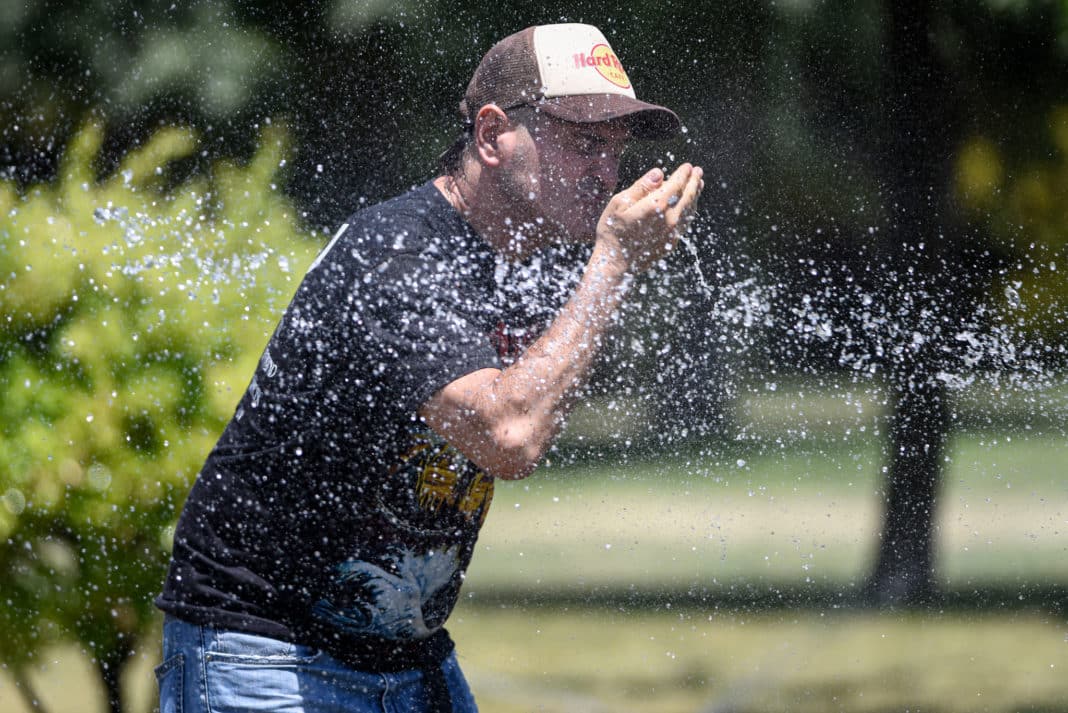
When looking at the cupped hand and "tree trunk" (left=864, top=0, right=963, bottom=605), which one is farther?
"tree trunk" (left=864, top=0, right=963, bottom=605)

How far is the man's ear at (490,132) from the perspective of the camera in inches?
68.1

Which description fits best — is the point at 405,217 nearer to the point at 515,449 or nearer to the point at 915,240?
the point at 515,449

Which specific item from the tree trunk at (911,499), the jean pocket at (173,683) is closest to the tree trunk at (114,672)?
the jean pocket at (173,683)

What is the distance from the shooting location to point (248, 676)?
63.3 inches

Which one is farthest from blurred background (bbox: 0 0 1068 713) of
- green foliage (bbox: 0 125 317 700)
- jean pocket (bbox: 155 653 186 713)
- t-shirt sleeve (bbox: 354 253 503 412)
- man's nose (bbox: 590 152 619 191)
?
t-shirt sleeve (bbox: 354 253 503 412)

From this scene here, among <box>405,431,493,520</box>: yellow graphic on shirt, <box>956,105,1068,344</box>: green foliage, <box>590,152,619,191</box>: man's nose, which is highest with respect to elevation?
<box>956,105,1068,344</box>: green foliage

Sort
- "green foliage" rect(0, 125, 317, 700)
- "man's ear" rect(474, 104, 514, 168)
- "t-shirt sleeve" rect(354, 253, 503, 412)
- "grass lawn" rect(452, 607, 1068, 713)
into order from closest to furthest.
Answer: "t-shirt sleeve" rect(354, 253, 503, 412) < "man's ear" rect(474, 104, 514, 168) < "green foliage" rect(0, 125, 317, 700) < "grass lawn" rect(452, 607, 1068, 713)

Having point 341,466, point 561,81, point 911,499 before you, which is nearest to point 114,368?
point 341,466

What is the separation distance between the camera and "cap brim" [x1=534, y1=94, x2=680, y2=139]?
1.77 m

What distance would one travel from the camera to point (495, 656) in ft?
15.3

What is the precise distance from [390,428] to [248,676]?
426 mm

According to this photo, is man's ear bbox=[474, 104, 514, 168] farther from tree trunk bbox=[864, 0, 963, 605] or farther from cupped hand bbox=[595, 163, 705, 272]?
tree trunk bbox=[864, 0, 963, 605]

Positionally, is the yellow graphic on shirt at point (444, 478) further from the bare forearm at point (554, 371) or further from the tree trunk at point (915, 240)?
the tree trunk at point (915, 240)

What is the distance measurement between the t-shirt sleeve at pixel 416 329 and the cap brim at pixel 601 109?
0.40 meters
